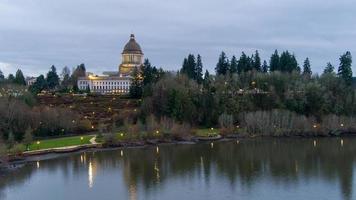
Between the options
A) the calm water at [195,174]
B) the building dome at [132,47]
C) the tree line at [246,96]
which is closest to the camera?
the calm water at [195,174]

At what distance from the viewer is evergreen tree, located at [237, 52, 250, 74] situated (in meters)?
87.8

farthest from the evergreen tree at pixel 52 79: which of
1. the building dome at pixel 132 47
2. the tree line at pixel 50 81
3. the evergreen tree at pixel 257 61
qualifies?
the evergreen tree at pixel 257 61

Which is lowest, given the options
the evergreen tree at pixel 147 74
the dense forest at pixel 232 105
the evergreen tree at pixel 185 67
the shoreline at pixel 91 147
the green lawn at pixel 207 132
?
the shoreline at pixel 91 147

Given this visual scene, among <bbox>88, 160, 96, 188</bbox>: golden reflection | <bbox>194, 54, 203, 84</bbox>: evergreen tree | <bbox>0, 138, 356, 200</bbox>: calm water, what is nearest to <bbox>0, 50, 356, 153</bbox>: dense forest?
<bbox>194, 54, 203, 84</bbox>: evergreen tree

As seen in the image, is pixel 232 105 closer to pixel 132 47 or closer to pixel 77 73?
pixel 132 47

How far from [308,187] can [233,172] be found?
7620mm

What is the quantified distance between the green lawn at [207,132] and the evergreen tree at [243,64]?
19881 mm

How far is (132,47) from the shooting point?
399ft

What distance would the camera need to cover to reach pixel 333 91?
76.0 metres

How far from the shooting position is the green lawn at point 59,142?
55062mm

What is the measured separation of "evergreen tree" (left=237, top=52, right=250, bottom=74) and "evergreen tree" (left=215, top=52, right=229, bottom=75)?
2131 mm

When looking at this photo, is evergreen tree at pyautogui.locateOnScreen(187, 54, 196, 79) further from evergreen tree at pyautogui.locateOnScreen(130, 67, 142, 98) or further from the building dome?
the building dome

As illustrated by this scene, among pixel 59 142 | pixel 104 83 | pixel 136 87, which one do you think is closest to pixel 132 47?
pixel 104 83

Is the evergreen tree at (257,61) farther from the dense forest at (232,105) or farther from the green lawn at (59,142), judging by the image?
the green lawn at (59,142)
